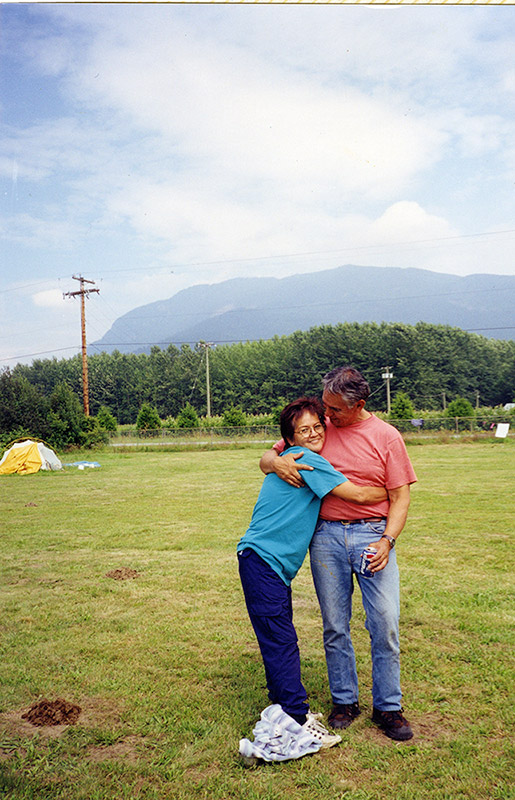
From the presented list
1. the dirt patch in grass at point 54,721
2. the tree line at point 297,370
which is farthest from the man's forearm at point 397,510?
the tree line at point 297,370

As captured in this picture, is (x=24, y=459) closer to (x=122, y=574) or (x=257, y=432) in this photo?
(x=122, y=574)

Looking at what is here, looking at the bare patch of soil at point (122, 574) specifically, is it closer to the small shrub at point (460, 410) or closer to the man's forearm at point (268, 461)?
the man's forearm at point (268, 461)

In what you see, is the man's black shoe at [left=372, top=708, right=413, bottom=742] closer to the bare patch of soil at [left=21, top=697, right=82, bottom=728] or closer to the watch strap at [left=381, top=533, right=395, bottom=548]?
the watch strap at [left=381, top=533, right=395, bottom=548]

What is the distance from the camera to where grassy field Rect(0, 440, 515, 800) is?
9.12ft

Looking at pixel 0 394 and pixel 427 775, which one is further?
pixel 0 394

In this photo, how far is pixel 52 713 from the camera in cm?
338

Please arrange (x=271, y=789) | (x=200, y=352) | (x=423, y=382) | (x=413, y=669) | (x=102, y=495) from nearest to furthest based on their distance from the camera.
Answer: (x=271, y=789) → (x=413, y=669) → (x=102, y=495) → (x=423, y=382) → (x=200, y=352)

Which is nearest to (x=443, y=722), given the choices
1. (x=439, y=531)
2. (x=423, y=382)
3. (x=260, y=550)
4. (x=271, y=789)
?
(x=271, y=789)

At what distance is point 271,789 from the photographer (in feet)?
8.80

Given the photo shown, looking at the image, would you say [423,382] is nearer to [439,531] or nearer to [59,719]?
[439,531]

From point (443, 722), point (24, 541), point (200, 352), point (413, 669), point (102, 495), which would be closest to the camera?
point (443, 722)

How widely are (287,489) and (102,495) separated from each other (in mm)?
11011

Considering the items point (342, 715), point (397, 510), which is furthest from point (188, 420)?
point (397, 510)

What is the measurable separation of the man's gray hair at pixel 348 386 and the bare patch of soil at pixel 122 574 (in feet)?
13.6
